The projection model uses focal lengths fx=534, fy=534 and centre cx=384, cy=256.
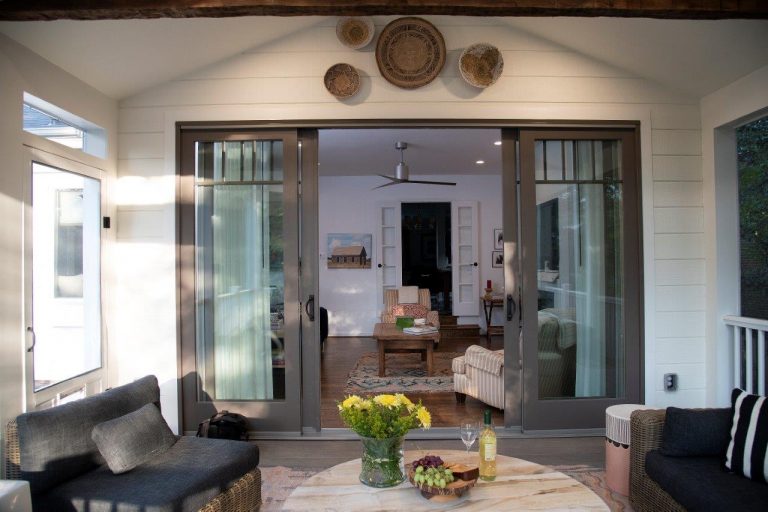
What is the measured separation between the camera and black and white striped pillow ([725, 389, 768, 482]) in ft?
7.68

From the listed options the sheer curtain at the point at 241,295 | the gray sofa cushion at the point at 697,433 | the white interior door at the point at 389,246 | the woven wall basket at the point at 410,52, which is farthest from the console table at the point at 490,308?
the gray sofa cushion at the point at 697,433

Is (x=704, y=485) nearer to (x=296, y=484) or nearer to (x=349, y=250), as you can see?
(x=296, y=484)

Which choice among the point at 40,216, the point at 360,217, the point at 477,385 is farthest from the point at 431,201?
the point at 40,216

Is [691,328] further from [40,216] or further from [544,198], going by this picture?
[40,216]

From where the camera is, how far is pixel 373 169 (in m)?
9.11

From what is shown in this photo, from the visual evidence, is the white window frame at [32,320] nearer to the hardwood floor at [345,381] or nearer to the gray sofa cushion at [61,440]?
the gray sofa cushion at [61,440]

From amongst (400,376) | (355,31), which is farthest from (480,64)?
(400,376)

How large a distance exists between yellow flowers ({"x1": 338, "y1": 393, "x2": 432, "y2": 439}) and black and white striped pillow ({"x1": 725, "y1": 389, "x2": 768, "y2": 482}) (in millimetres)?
1445

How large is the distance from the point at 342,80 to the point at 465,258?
6208mm

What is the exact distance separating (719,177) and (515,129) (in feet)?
5.20

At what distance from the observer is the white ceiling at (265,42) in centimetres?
337

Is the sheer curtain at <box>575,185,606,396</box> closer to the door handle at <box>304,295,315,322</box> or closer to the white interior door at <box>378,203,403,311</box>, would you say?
the door handle at <box>304,295,315,322</box>

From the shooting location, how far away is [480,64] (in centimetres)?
411

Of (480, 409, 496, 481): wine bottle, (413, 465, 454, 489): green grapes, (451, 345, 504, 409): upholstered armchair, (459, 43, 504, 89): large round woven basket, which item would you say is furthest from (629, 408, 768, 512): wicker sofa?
(459, 43, 504, 89): large round woven basket
